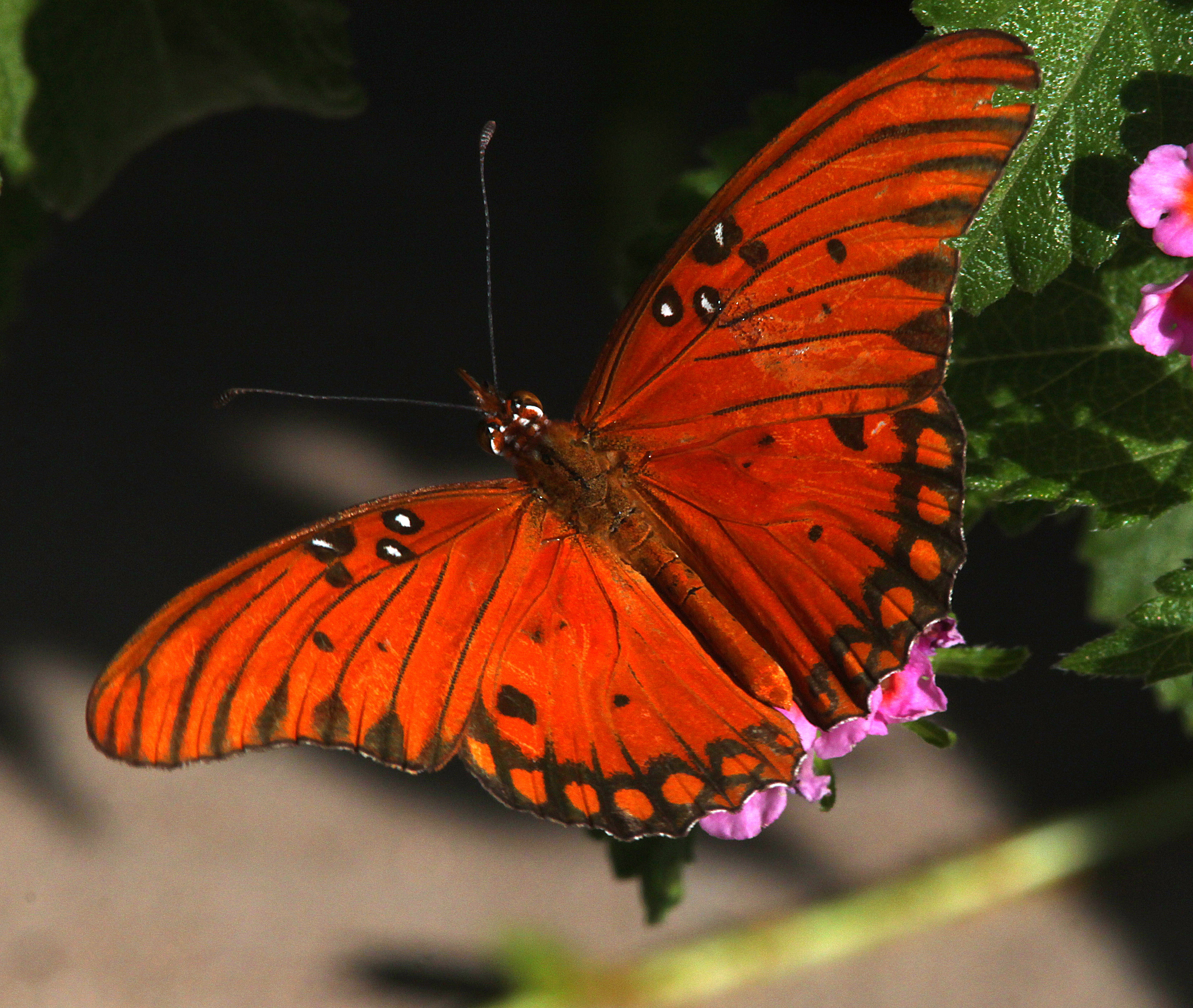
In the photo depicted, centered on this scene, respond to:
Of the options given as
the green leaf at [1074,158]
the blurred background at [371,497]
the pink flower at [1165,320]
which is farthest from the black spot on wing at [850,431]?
the blurred background at [371,497]

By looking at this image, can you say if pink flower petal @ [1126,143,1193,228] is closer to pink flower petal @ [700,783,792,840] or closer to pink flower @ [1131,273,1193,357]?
pink flower @ [1131,273,1193,357]

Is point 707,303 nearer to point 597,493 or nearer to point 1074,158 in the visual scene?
point 597,493

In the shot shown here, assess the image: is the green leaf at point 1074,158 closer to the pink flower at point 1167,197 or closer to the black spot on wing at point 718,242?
the pink flower at point 1167,197

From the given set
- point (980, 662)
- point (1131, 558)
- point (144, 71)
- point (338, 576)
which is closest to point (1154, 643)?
point (980, 662)

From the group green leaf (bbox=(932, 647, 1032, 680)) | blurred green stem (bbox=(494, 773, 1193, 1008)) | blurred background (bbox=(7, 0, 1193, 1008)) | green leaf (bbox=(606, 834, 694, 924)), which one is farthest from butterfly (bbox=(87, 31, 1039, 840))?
blurred green stem (bbox=(494, 773, 1193, 1008))

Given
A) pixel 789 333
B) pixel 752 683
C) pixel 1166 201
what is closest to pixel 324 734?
pixel 752 683

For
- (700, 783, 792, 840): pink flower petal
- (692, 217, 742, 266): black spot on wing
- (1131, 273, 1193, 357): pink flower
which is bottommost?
(700, 783, 792, 840): pink flower petal

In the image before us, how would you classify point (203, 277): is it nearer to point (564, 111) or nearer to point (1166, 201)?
point (564, 111)
